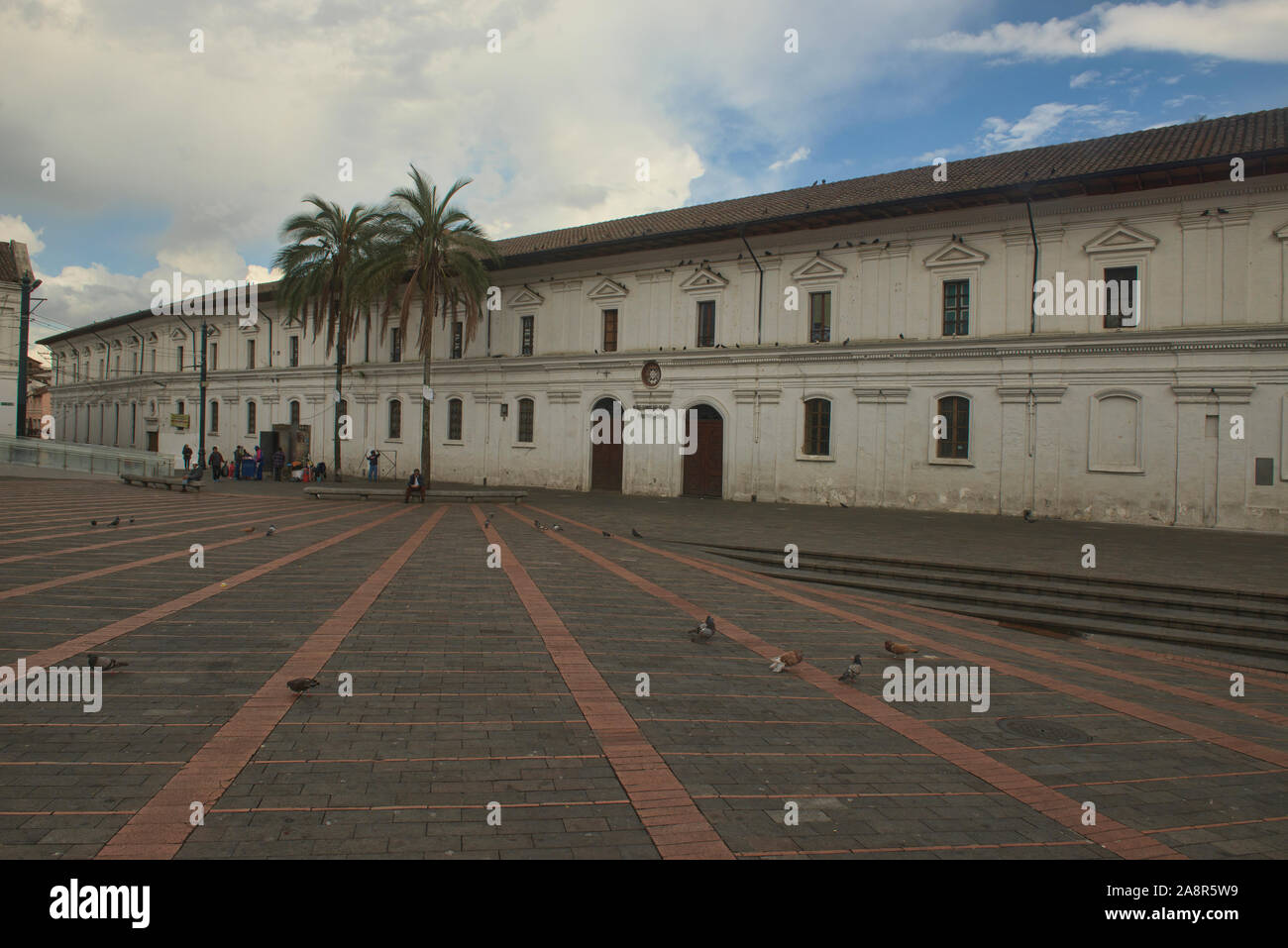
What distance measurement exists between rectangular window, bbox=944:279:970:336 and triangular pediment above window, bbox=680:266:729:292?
8013 millimetres

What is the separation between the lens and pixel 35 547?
472 inches

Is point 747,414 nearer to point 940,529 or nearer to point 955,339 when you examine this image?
point 955,339

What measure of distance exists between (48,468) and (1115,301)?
40.3 metres

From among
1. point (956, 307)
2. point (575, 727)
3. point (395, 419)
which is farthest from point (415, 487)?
point (575, 727)

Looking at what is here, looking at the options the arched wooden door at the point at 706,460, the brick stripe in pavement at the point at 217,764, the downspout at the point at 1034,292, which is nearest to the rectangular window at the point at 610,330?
the arched wooden door at the point at 706,460

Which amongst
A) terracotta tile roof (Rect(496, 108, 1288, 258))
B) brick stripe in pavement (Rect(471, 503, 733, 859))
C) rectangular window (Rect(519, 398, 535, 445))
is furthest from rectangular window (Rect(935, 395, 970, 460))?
brick stripe in pavement (Rect(471, 503, 733, 859))

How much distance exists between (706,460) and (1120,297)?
46.9 ft

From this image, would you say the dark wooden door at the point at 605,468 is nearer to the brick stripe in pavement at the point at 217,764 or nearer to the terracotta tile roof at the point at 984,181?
the terracotta tile roof at the point at 984,181

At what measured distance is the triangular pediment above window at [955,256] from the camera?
2438 centimetres

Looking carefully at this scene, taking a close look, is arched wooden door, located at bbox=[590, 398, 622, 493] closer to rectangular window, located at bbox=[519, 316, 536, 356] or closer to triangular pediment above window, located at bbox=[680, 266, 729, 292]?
rectangular window, located at bbox=[519, 316, 536, 356]

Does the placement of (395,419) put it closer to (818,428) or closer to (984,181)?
(818,428)

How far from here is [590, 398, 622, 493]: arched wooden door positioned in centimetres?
3197

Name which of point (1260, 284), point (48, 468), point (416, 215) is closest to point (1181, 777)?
point (1260, 284)

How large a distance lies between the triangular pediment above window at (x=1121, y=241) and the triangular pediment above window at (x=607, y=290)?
1669 cm
